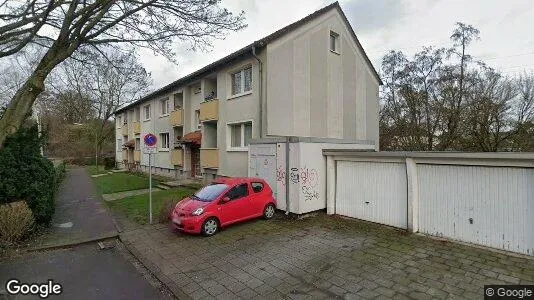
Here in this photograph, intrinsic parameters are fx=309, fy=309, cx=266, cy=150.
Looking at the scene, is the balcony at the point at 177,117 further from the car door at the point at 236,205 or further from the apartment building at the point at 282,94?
the car door at the point at 236,205

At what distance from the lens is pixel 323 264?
20.0 ft

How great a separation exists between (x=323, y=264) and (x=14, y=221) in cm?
762

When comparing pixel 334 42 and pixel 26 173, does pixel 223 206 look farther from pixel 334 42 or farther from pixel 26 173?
pixel 334 42

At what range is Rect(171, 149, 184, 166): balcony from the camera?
2062cm

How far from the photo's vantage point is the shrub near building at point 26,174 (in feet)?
27.7

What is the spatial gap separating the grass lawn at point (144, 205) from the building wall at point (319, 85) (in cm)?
495

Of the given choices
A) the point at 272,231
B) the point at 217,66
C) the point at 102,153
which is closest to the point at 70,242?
the point at 272,231

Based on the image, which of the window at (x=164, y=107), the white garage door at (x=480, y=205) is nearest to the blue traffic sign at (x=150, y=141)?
the white garage door at (x=480, y=205)

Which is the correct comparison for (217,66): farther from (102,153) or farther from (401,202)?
(102,153)

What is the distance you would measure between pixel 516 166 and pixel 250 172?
300 inches

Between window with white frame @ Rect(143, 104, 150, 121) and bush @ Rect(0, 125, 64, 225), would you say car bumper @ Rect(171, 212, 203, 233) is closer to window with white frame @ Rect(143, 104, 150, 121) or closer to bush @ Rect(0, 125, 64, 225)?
bush @ Rect(0, 125, 64, 225)

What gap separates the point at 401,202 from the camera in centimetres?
820

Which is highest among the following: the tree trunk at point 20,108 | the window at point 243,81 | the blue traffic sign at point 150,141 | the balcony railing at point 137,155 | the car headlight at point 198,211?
the window at point 243,81
